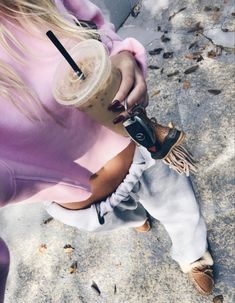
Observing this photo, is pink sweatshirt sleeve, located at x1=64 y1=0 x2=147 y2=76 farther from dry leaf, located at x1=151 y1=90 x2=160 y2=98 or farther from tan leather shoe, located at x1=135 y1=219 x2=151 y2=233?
dry leaf, located at x1=151 y1=90 x2=160 y2=98

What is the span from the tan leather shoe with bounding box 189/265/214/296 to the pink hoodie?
992 mm

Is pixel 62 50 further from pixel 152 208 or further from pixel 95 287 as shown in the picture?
pixel 95 287

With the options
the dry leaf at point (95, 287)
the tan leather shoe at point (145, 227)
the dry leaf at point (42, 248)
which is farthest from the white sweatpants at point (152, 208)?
the dry leaf at point (42, 248)

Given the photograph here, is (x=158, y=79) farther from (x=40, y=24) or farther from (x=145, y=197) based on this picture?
(x=40, y=24)

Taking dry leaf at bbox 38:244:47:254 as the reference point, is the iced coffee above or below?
above

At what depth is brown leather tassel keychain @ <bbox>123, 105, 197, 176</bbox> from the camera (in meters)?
1.38

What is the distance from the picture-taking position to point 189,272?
2.34 metres

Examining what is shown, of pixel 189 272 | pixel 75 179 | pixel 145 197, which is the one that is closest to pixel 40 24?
pixel 75 179

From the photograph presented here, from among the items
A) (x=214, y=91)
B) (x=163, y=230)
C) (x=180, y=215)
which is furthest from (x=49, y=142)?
(x=214, y=91)

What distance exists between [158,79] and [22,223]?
1.41m

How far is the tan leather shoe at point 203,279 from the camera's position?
2287 millimetres

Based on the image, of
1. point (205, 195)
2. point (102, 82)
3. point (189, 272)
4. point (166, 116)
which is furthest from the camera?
point (166, 116)

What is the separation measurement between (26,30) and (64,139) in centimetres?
36

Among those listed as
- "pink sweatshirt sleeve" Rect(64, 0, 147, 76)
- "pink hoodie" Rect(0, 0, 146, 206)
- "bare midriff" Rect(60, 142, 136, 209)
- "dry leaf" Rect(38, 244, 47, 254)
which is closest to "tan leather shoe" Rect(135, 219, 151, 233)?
"dry leaf" Rect(38, 244, 47, 254)
